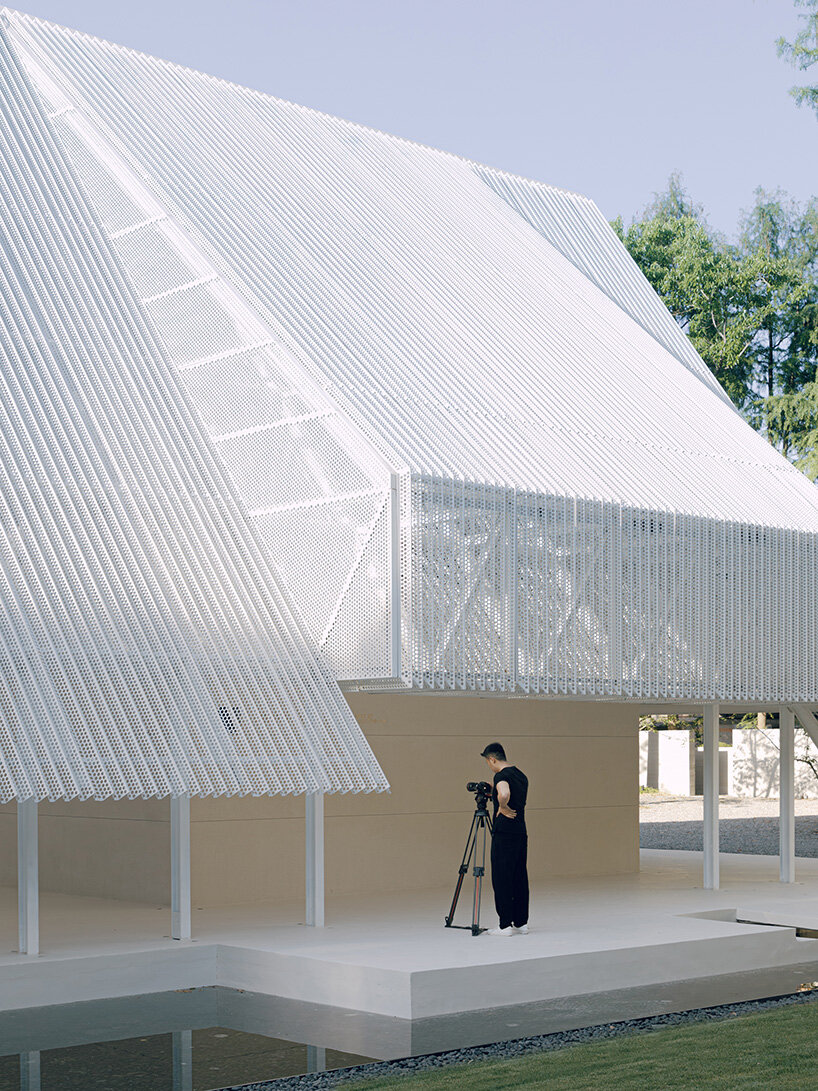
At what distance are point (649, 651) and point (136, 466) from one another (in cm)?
525

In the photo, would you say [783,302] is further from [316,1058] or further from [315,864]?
[316,1058]

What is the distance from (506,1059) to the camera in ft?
27.1

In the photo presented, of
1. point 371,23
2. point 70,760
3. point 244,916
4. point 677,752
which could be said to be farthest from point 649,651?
point 371,23

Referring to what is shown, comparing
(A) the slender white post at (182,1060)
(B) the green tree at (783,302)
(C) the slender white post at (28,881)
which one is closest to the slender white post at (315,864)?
(C) the slender white post at (28,881)

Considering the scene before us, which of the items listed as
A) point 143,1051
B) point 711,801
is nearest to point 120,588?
point 143,1051

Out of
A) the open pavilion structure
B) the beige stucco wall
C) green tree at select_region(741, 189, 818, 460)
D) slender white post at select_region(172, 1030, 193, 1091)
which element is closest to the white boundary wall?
green tree at select_region(741, 189, 818, 460)

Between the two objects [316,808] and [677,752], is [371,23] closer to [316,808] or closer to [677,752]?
[677,752]

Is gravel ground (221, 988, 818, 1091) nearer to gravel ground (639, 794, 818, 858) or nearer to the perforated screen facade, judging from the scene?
the perforated screen facade

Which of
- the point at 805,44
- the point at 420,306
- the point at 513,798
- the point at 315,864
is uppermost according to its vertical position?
the point at 805,44

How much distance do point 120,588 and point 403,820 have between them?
19.2 ft

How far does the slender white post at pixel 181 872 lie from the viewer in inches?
437

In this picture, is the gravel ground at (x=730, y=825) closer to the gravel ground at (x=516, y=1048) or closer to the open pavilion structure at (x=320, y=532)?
the open pavilion structure at (x=320, y=532)

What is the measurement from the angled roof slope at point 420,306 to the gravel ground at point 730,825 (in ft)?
29.1

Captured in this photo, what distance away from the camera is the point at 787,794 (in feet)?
53.8
